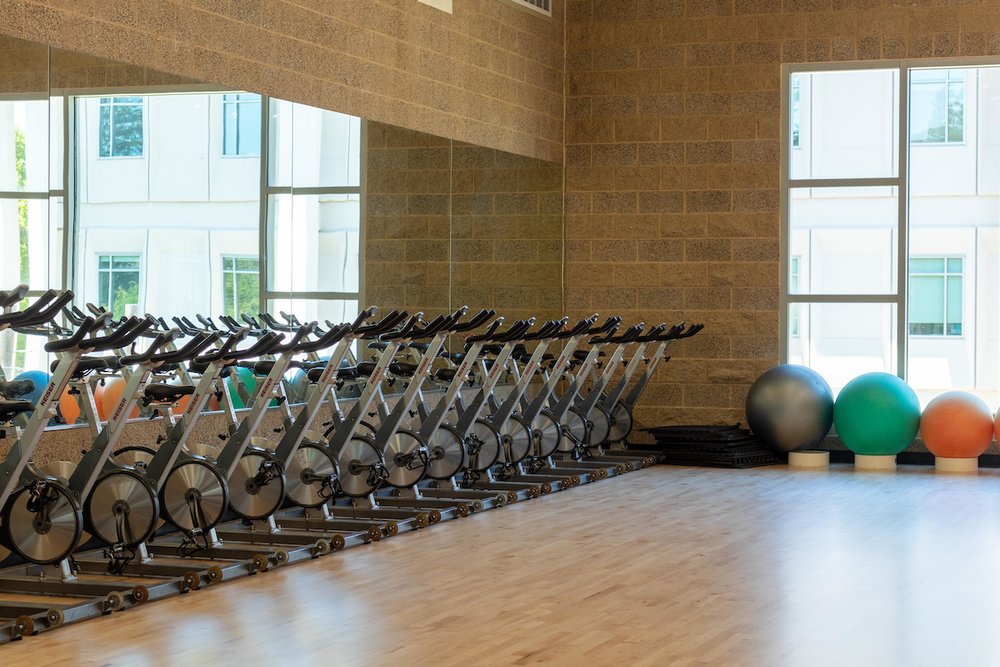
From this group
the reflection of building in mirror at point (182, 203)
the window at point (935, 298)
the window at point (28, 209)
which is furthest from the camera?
the window at point (935, 298)

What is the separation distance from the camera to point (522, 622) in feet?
15.7

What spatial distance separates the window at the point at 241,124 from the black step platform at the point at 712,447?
14.7ft

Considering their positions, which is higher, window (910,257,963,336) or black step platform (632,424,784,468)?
window (910,257,963,336)

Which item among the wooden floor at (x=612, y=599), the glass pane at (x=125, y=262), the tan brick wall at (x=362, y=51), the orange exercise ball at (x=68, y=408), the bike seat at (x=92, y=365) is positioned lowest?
the wooden floor at (x=612, y=599)

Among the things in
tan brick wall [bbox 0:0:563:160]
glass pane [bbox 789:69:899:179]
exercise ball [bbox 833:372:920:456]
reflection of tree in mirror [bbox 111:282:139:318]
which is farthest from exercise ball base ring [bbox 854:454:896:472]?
reflection of tree in mirror [bbox 111:282:139:318]

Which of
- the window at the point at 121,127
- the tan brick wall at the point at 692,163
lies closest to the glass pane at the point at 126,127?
the window at the point at 121,127

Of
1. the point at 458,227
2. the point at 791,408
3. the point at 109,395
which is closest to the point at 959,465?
the point at 791,408

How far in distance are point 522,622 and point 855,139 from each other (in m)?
6.92

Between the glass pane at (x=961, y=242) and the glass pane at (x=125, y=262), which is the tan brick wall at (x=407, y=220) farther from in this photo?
the glass pane at (x=961, y=242)

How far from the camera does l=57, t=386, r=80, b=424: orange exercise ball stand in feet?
19.2

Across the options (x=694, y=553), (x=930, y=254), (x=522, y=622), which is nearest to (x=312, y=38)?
(x=694, y=553)

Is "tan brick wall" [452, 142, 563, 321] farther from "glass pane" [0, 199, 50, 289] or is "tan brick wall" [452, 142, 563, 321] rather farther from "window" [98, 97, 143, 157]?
"glass pane" [0, 199, 50, 289]

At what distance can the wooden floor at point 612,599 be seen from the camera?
14.2 ft

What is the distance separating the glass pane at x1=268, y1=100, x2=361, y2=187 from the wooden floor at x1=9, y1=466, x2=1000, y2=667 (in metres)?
2.09
